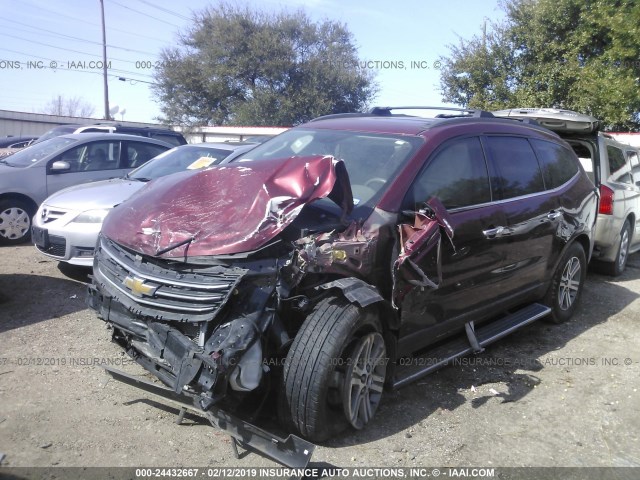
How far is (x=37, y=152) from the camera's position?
8922 millimetres

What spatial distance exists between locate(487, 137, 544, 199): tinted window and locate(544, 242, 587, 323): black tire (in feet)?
3.23

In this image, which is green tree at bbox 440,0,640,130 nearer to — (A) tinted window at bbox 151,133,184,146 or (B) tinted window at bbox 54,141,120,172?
(A) tinted window at bbox 151,133,184,146

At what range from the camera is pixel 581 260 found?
6.03 metres

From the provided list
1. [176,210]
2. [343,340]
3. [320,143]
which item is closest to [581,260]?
[320,143]

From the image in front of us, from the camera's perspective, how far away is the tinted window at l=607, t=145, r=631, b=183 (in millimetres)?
7680

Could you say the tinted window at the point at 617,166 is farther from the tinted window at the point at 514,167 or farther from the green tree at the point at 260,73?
the green tree at the point at 260,73

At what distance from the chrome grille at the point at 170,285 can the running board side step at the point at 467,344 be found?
1.37m

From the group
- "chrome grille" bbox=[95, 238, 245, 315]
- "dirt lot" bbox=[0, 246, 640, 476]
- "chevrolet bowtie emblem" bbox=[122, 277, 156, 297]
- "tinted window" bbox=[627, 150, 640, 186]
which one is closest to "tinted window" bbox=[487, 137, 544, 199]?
"dirt lot" bbox=[0, 246, 640, 476]

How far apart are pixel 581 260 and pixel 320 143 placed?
3.30m

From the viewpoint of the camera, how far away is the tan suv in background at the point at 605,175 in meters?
7.15

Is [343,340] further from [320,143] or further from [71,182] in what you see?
[71,182]

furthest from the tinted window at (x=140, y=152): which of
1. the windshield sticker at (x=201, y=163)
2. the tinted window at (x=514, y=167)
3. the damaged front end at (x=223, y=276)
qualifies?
the tinted window at (x=514, y=167)

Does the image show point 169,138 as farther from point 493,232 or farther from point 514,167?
point 493,232

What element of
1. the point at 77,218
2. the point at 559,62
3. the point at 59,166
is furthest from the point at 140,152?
the point at 559,62
